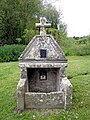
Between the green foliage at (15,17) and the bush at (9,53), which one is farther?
the green foliage at (15,17)

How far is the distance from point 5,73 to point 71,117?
7.83m

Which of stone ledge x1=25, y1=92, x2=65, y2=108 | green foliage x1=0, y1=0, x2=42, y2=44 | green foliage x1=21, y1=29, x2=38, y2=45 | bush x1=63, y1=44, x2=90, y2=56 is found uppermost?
green foliage x1=0, y1=0, x2=42, y2=44

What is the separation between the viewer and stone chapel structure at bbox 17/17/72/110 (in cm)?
723

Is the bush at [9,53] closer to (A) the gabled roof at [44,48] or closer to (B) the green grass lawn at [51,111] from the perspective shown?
(B) the green grass lawn at [51,111]

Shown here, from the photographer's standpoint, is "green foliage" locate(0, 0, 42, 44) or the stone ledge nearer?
the stone ledge

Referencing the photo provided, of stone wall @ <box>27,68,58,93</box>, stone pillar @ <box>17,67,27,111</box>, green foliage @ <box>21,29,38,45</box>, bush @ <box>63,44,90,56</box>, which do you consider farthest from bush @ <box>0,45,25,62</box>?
stone pillar @ <box>17,67,27,111</box>

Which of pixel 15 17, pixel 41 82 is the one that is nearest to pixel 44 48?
pixel 41 82

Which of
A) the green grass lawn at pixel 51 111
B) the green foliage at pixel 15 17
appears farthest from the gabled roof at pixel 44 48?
the green foliage at pixel 15 17

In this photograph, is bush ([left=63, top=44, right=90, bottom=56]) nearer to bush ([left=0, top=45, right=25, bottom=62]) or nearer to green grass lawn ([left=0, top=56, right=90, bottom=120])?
bush ([left=0, top=45, right=25, bottom=62])

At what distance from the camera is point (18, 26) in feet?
78.3

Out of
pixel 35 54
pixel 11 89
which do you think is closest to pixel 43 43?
pixel 35 54

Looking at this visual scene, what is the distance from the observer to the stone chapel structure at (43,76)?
723 centimetres

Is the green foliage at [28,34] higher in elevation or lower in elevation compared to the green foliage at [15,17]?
lower

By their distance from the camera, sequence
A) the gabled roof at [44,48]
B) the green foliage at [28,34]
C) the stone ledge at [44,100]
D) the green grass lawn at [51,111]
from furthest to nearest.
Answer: the green foliage at [28,34] < the gabled roof at [44,48] < the stone ledge at [44,100] < the green grass lawn at [51,111]
